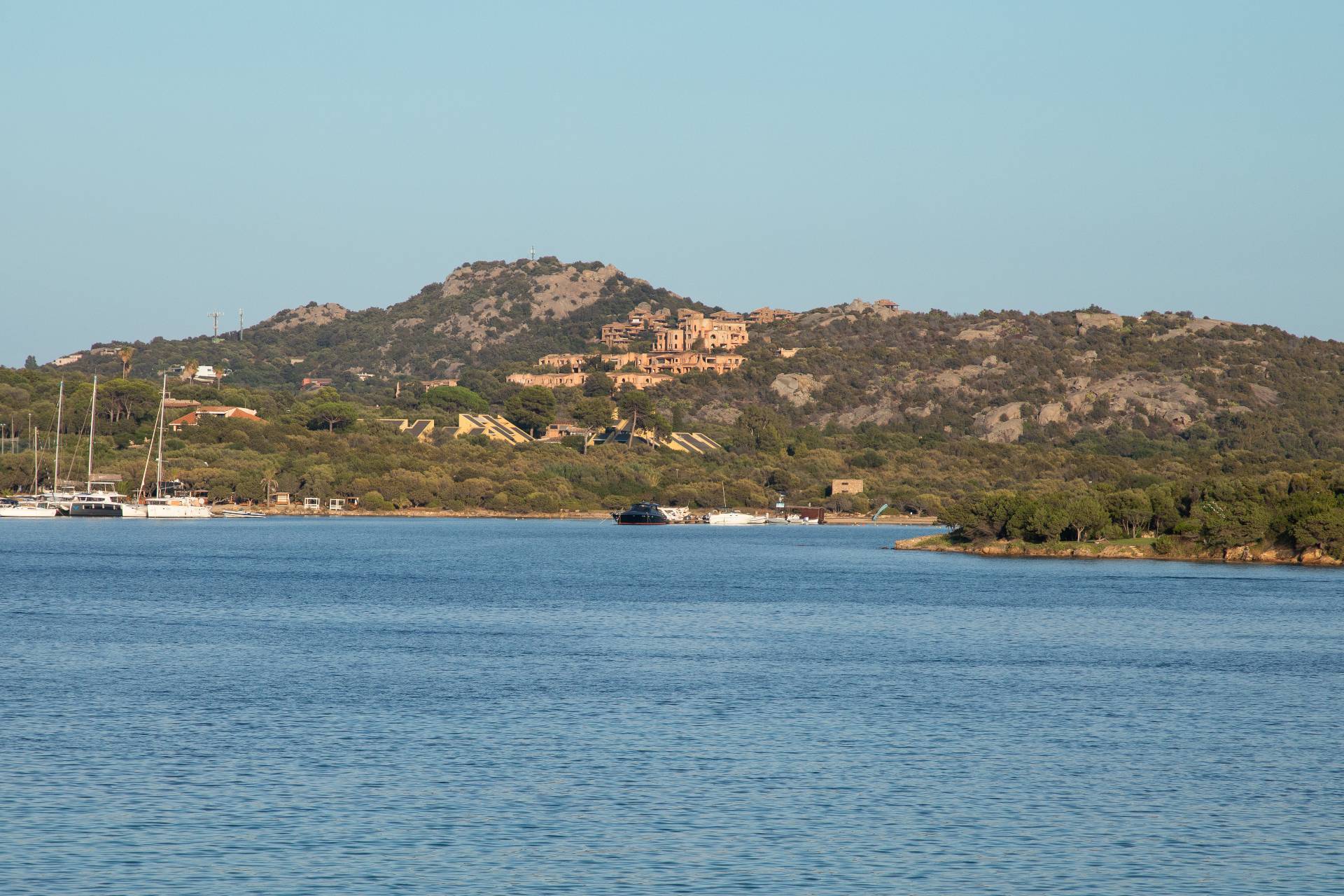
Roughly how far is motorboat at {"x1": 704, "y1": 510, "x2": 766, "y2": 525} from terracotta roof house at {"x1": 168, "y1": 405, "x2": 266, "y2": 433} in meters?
50.7

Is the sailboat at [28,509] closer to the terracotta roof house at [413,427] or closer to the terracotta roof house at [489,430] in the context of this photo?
the terracotta roof house at [413,427]

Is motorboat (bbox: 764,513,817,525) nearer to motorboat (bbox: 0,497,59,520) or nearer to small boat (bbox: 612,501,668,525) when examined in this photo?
small boat (bbox: 612,501,668,525)

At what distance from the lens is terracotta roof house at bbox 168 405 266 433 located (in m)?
169

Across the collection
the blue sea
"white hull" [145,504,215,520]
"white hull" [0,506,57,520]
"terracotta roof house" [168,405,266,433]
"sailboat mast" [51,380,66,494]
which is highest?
"terracotta roof house" [168,405,266,433]

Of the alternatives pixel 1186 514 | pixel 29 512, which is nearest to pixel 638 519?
pixel 29 512

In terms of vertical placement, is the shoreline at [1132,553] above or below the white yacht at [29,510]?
above

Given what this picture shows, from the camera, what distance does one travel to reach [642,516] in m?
150

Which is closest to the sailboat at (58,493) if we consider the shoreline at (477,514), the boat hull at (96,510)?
the boat hull at (96,510)

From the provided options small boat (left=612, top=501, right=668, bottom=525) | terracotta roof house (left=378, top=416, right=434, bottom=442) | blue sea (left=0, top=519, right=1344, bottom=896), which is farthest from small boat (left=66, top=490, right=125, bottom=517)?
blue sea (left=0, top=519, right=1344, bottom=896)

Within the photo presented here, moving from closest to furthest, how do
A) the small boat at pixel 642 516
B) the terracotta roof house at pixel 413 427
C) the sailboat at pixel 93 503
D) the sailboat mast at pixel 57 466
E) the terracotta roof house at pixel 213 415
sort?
the sailboat at pixel 93 503 → the sailboat mast at pixel 57 466 → the small boat at pixel 642 516 → the terracotta roof house at pixel 213 415 → the terracotta roof house at pixel 413 427

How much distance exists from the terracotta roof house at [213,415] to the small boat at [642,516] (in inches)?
1768

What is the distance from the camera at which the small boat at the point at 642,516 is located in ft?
491

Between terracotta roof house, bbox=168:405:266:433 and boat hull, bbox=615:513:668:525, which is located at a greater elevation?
terracotta roof house, bbox=168:405:266:433

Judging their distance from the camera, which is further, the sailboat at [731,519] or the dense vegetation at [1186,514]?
the sailboat at [731,519]
